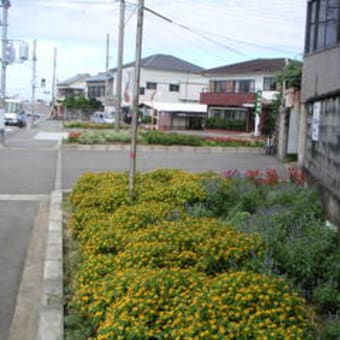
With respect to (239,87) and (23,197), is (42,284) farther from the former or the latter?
(239,87)

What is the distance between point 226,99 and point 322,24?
45970mm

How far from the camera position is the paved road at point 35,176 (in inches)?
298

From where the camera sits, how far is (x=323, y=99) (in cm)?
1245

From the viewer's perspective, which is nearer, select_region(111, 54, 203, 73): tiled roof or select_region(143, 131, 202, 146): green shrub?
select_region(143, 131, 202, 146): green shrub

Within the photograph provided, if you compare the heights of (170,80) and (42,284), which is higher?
(170,80)

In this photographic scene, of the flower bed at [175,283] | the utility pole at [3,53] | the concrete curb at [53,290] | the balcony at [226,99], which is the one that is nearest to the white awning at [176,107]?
the balcony at [226,99]

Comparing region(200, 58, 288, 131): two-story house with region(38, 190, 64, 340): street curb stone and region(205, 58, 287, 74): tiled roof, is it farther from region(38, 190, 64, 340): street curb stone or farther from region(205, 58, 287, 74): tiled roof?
region(38, 190, 64, 340): street curb stone

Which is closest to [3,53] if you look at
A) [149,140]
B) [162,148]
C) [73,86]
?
[149,140]

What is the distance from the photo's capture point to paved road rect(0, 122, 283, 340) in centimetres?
757

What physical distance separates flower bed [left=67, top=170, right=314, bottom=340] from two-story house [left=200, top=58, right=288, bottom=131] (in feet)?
165

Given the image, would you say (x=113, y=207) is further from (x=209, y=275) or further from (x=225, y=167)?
(x=225, y=167)

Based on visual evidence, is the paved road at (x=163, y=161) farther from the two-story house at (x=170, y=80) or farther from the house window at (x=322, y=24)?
the two-story house at (x=170, y=80)

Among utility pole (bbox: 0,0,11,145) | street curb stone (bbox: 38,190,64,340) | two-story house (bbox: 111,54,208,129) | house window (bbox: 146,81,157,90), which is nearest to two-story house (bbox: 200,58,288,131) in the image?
two-story house (bbox: 111,54,208,129)

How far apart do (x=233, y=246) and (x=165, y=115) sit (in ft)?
192
